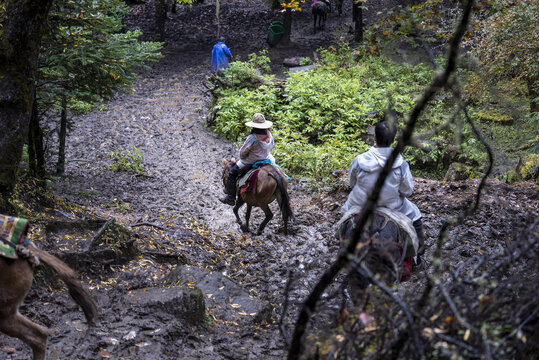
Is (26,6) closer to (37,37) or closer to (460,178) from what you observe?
(37,37)

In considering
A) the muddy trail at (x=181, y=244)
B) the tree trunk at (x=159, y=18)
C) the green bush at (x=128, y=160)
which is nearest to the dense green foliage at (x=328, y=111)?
the muddy trail at (x=181, y=244)

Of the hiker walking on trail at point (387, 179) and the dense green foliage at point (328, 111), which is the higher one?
the hiker walking on trail at point (387, 179)

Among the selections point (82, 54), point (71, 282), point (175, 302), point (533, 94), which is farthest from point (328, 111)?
point (71, 282)

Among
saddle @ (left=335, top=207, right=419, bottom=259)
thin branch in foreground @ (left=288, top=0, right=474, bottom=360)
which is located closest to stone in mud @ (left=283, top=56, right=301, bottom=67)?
saddle @ (left=335, top=207, right=419, bottom=259)

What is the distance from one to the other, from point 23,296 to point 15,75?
284 cm

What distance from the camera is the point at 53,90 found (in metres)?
7.98

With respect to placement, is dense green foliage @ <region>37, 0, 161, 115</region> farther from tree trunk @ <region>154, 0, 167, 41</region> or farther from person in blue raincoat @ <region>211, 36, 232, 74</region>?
tree trunk @ <region>154, 0, 167, 41</region>

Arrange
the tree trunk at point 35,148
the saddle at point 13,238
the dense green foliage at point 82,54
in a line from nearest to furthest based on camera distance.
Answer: the saddle at point 13,238
the dense green foliage at point 82,54
the tree trunk at point 35,148

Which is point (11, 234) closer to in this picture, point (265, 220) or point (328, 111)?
point (265, 220)

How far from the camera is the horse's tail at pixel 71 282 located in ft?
13.3

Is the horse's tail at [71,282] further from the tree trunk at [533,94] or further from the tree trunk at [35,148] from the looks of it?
the tree trunk at [533,94]

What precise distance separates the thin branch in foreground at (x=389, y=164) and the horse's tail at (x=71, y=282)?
2.45 metres

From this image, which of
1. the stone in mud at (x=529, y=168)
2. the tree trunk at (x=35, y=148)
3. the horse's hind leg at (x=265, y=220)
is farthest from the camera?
the stone in mud at (x=529, y=168)

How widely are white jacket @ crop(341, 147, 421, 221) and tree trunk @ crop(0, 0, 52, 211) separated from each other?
13.4 feet
